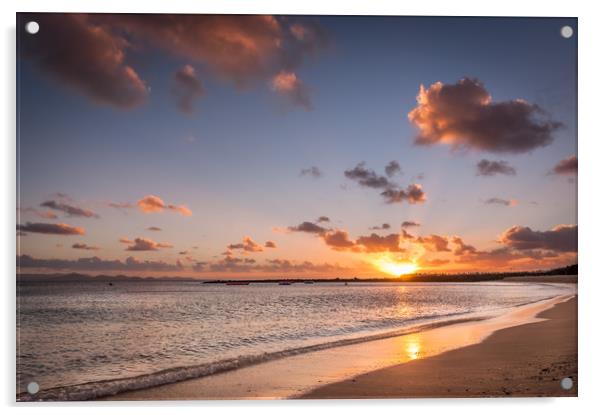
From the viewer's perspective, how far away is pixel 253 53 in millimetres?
4871

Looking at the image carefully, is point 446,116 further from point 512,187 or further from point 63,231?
point 63,231

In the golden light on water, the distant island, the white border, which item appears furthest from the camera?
the golden light on water

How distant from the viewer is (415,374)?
179 inches

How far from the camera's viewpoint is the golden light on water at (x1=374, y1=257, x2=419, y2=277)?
535cm

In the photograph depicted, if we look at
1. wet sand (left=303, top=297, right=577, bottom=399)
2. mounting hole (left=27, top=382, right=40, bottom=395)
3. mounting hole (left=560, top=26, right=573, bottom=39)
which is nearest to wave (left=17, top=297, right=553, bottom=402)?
mounting hole (left=27, top=382, right=40, bottom=395)

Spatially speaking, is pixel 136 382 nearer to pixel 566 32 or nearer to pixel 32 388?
pixel 32 388

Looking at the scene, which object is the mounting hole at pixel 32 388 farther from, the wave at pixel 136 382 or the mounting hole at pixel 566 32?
the mounting hole at pixel 566 32

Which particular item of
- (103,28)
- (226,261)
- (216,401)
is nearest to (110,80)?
(103,28)

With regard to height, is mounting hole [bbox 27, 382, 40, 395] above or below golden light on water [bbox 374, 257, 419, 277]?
below

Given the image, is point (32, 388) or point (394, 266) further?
point (394, 266)

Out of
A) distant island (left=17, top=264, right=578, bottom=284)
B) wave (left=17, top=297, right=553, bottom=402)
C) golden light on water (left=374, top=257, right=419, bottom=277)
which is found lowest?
wave (left=17, top=297, right=553, bottom=402)

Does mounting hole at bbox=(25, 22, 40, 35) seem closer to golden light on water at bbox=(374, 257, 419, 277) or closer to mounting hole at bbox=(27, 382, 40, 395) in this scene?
mounting hole at bbox=(27, 382, 40, 395)
